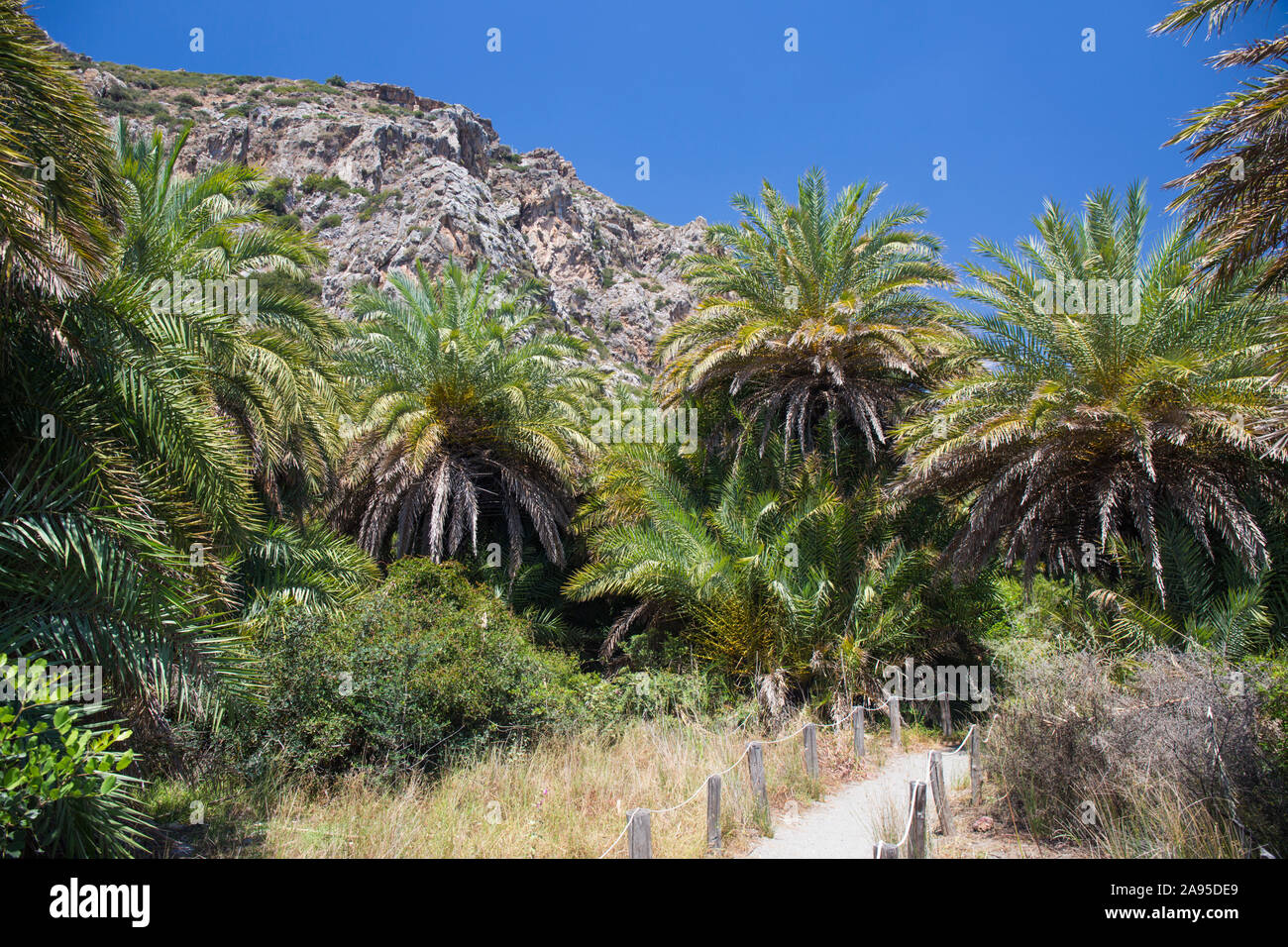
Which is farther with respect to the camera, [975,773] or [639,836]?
[975,773]

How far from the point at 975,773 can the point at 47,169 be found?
8716 mm

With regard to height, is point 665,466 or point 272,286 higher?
point 272,286

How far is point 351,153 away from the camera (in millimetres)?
52094

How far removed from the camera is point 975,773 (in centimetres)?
677

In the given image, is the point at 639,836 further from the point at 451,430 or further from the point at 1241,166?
the point at 451,430

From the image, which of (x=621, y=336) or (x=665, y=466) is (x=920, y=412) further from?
(x=621, y=336)

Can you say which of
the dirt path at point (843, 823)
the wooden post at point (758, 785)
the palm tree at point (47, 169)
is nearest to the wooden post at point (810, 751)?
the dirt path at point (843, 823)

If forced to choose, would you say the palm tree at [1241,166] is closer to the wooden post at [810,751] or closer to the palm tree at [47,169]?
the wooden post at [810,751]

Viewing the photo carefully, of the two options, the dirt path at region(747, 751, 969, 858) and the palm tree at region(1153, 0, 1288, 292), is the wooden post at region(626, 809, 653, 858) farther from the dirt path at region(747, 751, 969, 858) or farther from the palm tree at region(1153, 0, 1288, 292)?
the palm tree at region(1153, 0, 1288, 292)

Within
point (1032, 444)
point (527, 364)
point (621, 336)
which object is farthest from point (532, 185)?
point (1032, 444)

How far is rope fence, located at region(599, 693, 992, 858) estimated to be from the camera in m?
4.32

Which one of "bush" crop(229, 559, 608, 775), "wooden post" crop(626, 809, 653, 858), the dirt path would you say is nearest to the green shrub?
"wooden post" crop(626, 809, 653, 858)

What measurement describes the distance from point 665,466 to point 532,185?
54732 mm

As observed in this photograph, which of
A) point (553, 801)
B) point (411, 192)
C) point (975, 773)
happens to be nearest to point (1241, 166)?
point (975, 773)
